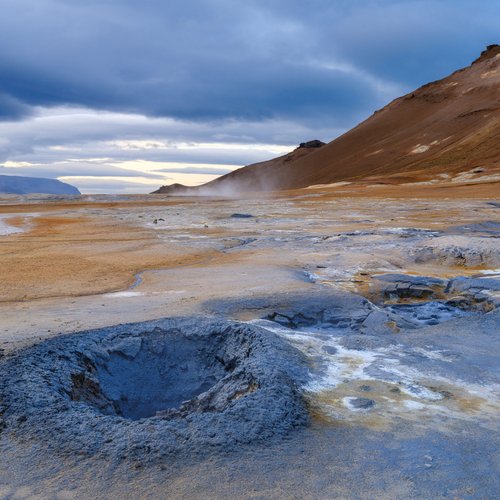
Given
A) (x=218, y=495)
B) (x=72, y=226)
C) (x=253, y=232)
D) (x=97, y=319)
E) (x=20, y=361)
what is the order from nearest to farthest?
(x=218, y=495) → (x=20, y=361) → (x=97, y=319) → (x=253, y=232) → (x=72, y=226)

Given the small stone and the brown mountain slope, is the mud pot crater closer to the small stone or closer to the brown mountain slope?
the small stone

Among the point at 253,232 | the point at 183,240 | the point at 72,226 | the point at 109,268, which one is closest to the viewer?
the point at 109,268

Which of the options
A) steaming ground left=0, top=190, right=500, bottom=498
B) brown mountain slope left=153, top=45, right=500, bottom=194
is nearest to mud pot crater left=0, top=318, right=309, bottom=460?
steaming ground left=0, top=190, right=500, bottom=498

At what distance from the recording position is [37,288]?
7562 millimetres

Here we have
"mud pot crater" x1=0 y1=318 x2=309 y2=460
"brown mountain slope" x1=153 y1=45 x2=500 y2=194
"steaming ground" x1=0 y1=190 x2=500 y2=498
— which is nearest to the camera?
"steaming ground" x1=0 y1=190 x2=500 y2=498

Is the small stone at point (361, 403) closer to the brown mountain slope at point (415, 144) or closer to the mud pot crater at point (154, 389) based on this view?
the mud pot crater at point (154, 389)

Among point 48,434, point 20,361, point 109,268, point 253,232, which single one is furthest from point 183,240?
point 48,434

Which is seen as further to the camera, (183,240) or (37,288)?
(183,240)

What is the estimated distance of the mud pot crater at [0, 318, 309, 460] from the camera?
3281mm

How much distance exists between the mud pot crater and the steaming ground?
0.06 feet

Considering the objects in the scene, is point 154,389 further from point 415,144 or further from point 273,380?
point 415,144

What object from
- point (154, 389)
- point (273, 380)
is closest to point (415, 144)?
point (154, 389)

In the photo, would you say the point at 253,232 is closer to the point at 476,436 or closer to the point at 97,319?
the point at 97,319

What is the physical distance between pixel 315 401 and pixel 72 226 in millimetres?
16823
